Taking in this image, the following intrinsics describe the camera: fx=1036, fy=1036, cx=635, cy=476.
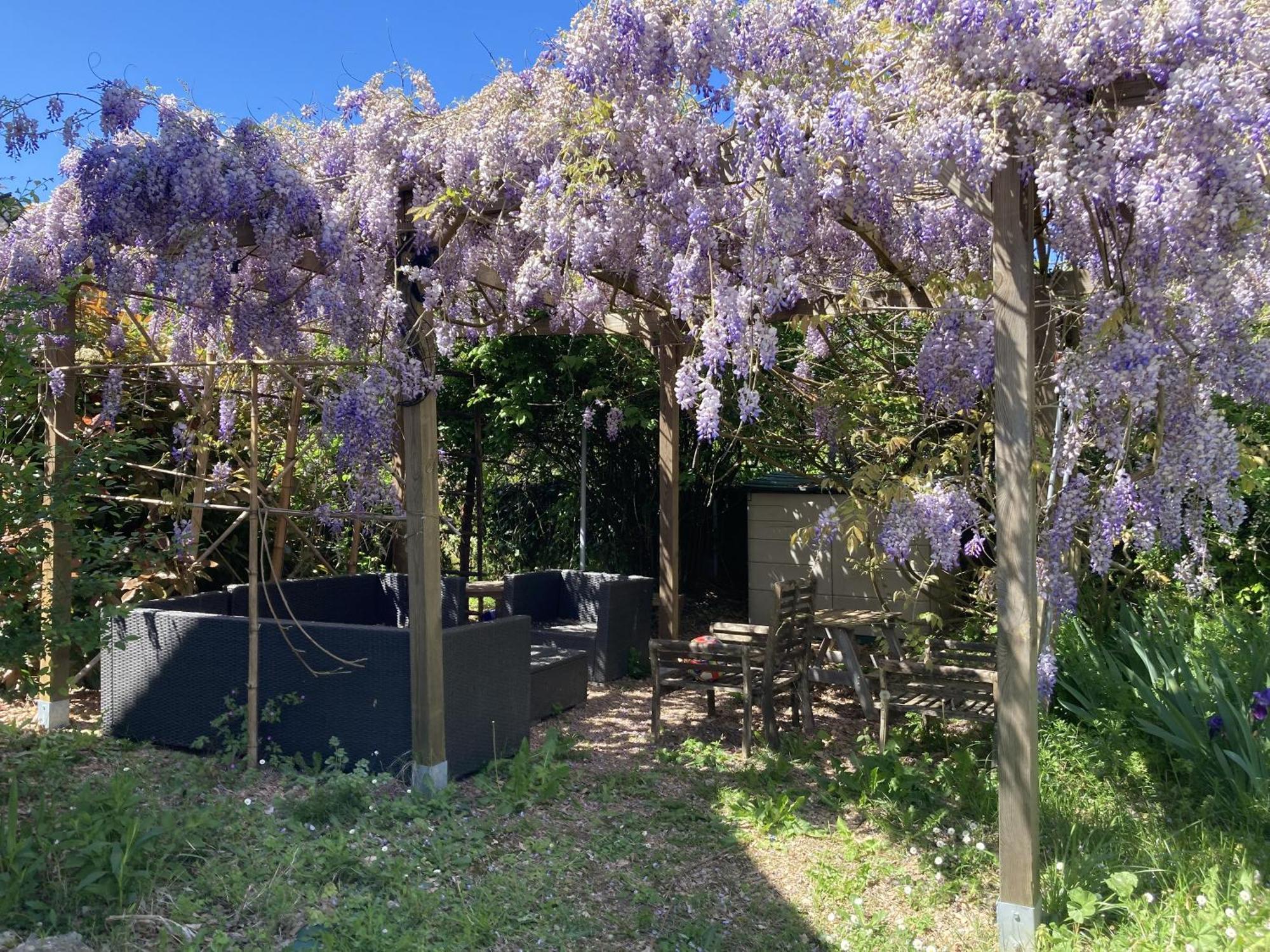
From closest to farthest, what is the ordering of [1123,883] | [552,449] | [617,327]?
[1123,883] → [617,327] → [552,449]

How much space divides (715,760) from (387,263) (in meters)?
2.68

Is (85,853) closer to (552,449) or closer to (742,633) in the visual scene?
(742,633)

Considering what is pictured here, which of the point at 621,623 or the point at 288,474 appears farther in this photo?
the point at 621,623

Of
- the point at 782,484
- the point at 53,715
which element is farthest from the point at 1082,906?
the point at 782,484

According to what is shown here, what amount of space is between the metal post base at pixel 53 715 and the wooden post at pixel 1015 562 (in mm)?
4493

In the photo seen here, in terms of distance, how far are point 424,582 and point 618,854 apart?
1.34 m

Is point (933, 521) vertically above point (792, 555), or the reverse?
point (933, 521)

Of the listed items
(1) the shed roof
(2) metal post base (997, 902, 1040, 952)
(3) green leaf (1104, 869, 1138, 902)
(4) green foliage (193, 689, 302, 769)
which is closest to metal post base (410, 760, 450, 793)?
(4) green foliage (193, 689, 302, 769)

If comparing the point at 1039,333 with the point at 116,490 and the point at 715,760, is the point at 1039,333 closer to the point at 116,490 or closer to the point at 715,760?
the point at 715,760

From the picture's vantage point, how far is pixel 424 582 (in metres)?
4.27

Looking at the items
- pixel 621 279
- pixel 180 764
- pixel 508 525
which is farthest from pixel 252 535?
pixel 508 525

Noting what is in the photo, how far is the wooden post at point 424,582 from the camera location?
13.8 ft

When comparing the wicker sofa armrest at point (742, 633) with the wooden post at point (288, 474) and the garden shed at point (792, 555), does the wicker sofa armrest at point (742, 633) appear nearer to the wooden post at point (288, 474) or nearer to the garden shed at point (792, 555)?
the garden shed at point (792, 555)

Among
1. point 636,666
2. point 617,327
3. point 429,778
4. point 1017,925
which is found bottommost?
point 1017,925
